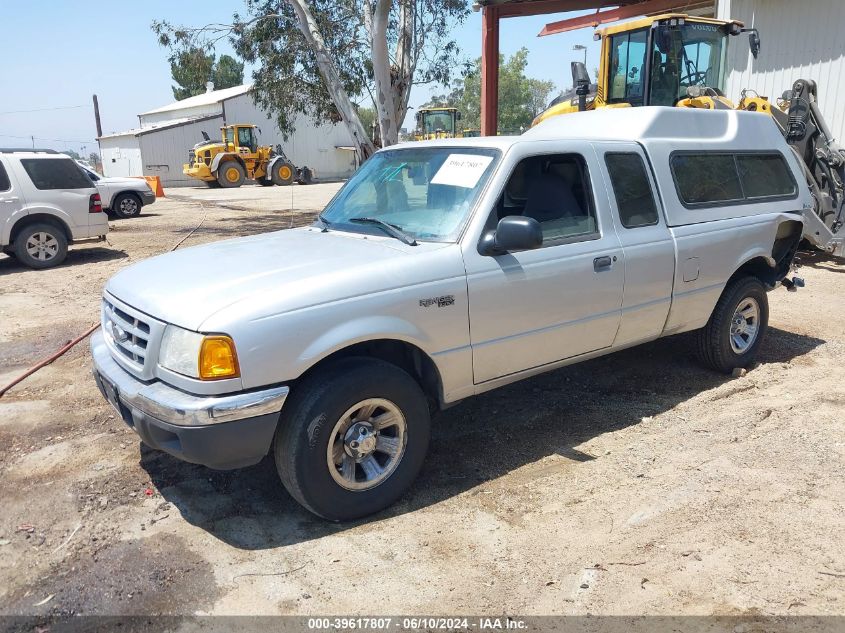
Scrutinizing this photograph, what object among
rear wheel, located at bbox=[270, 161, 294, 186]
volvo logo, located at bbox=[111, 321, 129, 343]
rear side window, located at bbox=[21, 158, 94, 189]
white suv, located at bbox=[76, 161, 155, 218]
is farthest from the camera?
rear wheel, located at bbox=[270, 161, 294, 186]

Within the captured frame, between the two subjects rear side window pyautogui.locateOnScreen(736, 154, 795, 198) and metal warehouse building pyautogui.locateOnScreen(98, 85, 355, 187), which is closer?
rear side window pyautogui.locateOnScreen(736, 154, 795, 198)

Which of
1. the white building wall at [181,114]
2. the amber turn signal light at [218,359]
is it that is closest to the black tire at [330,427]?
the amber turn signal light at [218,359]

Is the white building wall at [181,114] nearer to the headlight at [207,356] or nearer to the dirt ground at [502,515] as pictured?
the dirt ground at [502,515]

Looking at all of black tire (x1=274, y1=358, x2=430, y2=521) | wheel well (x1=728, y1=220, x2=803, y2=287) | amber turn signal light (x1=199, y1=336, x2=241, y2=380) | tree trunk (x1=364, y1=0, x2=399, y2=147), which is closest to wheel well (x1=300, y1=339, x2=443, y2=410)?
black tire (x1=274, y1=358, x2=430, y2=521)

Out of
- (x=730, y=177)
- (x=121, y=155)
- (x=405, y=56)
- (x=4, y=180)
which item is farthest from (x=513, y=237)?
(x=121, y=155)

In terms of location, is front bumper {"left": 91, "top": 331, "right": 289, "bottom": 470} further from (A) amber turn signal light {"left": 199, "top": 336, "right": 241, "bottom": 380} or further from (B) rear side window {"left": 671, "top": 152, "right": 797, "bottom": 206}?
(B) rear side window {"left": 671, "top": 152, "right": 797, "bottom": 206}

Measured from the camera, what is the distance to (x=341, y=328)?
10.7ft

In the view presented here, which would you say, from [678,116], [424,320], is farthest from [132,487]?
[678,116]

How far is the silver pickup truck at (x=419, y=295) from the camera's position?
3.12 metres

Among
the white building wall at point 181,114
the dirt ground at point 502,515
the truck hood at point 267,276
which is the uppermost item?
the white building wall at point 181,114

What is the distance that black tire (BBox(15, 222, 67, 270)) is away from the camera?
11.0m

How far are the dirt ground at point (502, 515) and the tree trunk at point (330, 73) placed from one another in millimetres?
Answer: 10173

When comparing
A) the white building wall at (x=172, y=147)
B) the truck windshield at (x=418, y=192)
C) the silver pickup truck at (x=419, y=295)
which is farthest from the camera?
the white building wall at (x=172, y=147)

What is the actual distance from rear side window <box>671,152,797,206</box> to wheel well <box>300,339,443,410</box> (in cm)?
241
